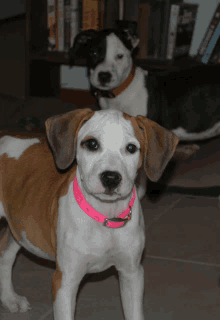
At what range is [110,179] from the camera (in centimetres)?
178

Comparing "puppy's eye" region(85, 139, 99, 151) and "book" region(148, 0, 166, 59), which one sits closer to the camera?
"puppy's eye" region(85, 139, 99, 151)

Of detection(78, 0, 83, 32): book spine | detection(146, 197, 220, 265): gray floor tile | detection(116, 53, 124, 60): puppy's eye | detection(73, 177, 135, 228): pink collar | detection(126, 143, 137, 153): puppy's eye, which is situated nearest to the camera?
detection(126, 143, 137, 153): puppy's eye

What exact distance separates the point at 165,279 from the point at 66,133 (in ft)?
4.19

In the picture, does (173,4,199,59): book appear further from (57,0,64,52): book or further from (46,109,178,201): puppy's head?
(46,109,178,201): puppy's head

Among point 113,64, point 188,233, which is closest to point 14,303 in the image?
point 188,233

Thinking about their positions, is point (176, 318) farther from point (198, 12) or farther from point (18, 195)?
point (198, 12)

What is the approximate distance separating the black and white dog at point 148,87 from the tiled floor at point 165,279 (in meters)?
1.04

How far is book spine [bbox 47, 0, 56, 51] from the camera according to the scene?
518 cm

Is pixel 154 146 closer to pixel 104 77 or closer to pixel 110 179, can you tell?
pixel 110 179

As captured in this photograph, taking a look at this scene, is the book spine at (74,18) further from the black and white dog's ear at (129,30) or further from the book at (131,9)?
the black and white dog's ear at (129,30)

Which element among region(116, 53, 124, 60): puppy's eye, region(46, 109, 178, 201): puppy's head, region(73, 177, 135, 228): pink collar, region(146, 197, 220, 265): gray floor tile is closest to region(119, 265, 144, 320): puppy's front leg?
region(73, 177, 135, 228): pink collar

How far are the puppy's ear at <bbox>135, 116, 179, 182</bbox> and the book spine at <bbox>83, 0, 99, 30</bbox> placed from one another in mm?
3361

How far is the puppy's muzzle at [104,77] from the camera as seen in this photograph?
393cm

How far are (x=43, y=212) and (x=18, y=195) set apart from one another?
0.18 metres
